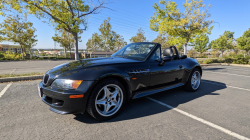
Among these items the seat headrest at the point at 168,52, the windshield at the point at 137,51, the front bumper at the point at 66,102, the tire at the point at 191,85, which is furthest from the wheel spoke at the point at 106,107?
the tire at the point at 191,85

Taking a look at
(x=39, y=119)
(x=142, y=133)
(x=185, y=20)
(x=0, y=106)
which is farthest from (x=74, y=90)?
(x=185, y=20)

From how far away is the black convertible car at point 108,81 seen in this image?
6.78 feet

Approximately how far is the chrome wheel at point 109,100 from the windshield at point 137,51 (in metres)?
1.01

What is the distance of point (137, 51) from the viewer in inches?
133

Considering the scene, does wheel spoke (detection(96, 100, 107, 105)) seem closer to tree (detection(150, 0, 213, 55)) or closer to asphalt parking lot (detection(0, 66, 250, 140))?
asphalt parking lot (detection(0, 66, 250, 140))

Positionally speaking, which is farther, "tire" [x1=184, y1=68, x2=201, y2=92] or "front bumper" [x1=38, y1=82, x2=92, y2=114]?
"tire" [x1=184, y1=68, x2=201, y2=92]

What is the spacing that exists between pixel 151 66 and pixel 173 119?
1150 mm

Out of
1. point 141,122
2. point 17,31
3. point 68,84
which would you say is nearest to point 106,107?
point 141,122

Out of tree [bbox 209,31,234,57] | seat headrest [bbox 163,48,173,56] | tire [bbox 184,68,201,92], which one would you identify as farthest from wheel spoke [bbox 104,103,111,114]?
tree [bbox 209,31,234,57]

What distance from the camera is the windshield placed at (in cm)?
318

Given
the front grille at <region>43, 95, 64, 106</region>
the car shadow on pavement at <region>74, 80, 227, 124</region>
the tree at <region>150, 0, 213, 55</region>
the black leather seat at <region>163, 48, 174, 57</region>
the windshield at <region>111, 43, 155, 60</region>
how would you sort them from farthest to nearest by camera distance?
the tree at <region>150, 0, 213, 55</region> → the black leather seat at <region>163, 48, 174, 57</region> → the windshield at <region>111, 43, 155, 60</region> → the car shadow on pavement at <region>74, 80, 227, 124</region> → the front grille at <region>43, 95, 64, 106</region>

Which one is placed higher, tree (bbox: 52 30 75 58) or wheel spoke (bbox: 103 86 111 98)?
tree (bbox: 52 30 75 58)

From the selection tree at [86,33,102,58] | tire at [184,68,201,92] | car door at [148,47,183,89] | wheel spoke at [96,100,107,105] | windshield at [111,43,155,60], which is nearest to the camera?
wheel spoke at [96,100,107,105]

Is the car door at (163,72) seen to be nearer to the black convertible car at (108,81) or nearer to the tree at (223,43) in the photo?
the black convertible car at (108,81)
